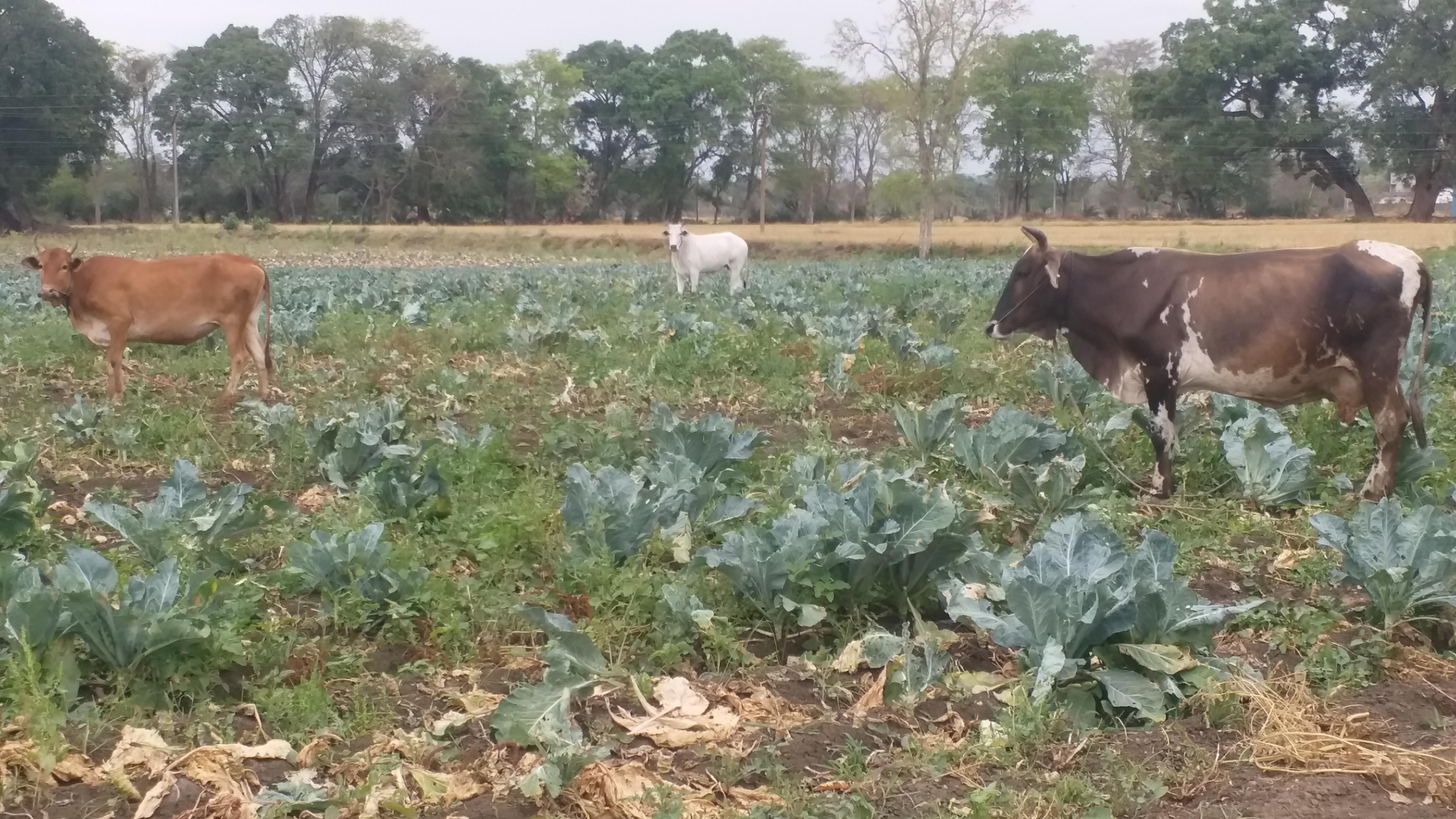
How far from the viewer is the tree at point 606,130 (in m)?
73.9

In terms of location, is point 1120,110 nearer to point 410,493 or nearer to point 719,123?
point 719,123

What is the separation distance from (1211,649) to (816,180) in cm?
7675

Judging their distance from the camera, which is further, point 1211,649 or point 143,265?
point 143,265

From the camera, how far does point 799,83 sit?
7831cm

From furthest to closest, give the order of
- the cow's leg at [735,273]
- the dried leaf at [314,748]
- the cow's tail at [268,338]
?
the cow's leg at [735,273] < the cow's tail at [268,338] < the dried leaf at [314,748]

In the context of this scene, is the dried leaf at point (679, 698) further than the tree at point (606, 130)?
No

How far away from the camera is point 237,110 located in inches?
2522

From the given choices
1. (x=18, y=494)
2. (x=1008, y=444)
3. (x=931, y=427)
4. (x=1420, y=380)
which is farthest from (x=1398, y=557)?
(x=18, y=494)

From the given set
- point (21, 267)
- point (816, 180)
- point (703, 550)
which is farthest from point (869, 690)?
point (816, 180)

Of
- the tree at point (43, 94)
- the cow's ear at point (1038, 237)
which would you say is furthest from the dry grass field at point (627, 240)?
the cow's ear at point (1038, 237)

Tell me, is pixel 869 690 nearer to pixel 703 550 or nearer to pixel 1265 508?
pixel 703 550

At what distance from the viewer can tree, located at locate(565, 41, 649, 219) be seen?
73.9 metres

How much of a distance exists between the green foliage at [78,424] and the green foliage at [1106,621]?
21.3 feet

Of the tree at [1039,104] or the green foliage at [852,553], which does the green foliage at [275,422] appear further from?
the tree at [1039,104]
